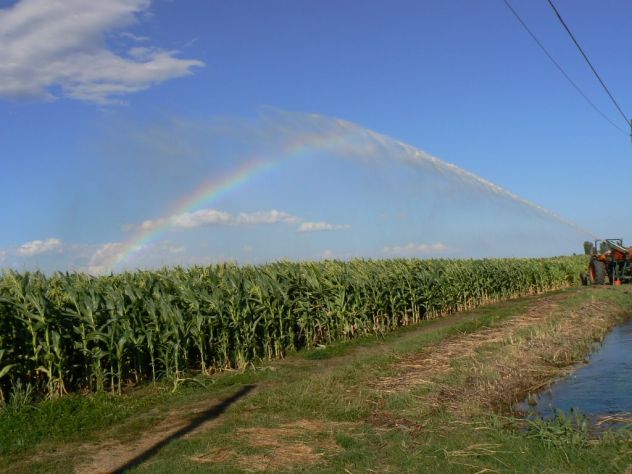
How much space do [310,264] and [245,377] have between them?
7572 millimetres

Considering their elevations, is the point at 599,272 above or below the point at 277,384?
above

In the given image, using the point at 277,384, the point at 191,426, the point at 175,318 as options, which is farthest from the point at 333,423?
the point at 175,318

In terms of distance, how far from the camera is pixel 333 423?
29.2 ft

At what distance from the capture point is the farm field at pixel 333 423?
7066 mm

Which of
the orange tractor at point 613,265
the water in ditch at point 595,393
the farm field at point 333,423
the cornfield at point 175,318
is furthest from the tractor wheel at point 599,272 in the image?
the farm field at point 333,423

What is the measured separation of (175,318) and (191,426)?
12.9 feet

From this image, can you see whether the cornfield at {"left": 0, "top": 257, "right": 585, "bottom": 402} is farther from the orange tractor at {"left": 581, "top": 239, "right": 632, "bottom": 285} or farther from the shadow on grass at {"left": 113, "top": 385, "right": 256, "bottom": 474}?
the orange tractor at {"left": 581, "top": 239, "right": 632, "bottom": 285}

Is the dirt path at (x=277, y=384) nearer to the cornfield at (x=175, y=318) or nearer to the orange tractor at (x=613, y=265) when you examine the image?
the cornfield at (x=175, y=318)

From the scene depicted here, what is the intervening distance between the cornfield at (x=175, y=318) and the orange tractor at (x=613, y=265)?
16.8m

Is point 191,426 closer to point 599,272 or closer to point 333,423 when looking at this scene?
point 333,423

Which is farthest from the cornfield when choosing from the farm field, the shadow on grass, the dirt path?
the shadow on grass

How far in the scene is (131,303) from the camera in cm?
1247

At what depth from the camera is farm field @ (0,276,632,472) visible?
278 inches

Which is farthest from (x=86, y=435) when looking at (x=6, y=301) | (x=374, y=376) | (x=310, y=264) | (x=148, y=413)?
(x=310, y=264)
